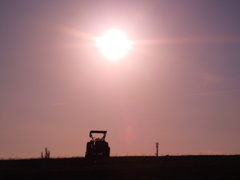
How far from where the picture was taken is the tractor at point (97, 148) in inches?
1508

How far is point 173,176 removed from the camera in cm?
1638

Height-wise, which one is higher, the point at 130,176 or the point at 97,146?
the point at 97,146

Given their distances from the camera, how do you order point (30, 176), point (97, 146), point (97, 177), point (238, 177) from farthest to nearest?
point (97, 146) → point (30, 176) → point (97, 177) → point (238, 177)

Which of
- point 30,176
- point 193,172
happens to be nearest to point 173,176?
point 193,172

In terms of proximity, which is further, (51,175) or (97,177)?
(51,175)

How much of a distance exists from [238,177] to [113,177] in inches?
205

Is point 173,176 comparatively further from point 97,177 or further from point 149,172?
point 97,177

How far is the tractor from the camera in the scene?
38.3 meters

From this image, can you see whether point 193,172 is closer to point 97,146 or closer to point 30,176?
point 30,176

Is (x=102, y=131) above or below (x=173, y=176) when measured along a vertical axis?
above

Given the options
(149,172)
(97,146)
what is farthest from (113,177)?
(97,146)

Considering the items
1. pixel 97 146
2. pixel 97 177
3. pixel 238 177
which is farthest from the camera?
pixel 97 146

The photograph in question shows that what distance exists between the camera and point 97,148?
127 ft

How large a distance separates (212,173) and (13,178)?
890cm
